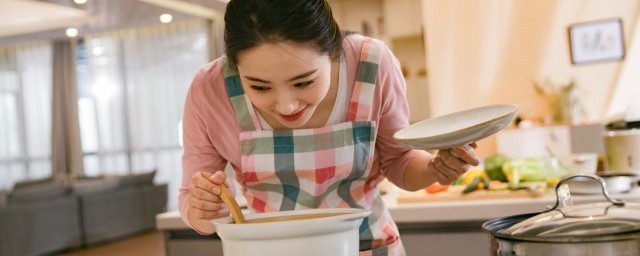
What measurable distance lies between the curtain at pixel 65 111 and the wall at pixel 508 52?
19.7 ft

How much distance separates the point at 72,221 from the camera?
299 inches

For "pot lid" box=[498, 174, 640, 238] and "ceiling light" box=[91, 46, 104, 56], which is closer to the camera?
"pot lid" box=[498, 174, 640, 238]

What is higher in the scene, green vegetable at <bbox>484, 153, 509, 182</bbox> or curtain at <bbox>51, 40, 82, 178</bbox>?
curtain at <bbox>51, 40, 82, 178</bbox>

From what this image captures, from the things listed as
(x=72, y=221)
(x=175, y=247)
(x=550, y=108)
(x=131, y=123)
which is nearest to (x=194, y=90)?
(x=175, y=247)

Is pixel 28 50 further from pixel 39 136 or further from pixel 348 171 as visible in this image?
pixel 348 171

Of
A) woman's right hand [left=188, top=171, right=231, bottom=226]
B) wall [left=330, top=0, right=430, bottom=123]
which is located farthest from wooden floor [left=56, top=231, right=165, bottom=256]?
woman's right hand [left=188, top=171, right=231, bottom=226]

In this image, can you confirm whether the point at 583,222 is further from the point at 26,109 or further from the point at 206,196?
the point at 26,109

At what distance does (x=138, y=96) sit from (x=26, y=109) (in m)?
1.88

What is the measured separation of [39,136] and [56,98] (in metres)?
0.66

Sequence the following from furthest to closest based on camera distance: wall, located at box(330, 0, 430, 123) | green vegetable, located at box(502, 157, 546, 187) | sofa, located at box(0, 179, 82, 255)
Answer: wall, located at box(330, 0, 430, 123), sofa, located at box(0, 179, 82, 255), green vegetable, located at box(502, 157, 546, 187)

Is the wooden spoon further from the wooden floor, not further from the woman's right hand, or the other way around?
the wooden floor

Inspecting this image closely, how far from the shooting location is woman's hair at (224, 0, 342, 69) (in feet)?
3.18

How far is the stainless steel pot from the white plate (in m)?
0.10

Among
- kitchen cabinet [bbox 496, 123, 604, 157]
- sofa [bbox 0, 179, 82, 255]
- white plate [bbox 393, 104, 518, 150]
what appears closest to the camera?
white plate [bbox 393, 104, 518, 150]
